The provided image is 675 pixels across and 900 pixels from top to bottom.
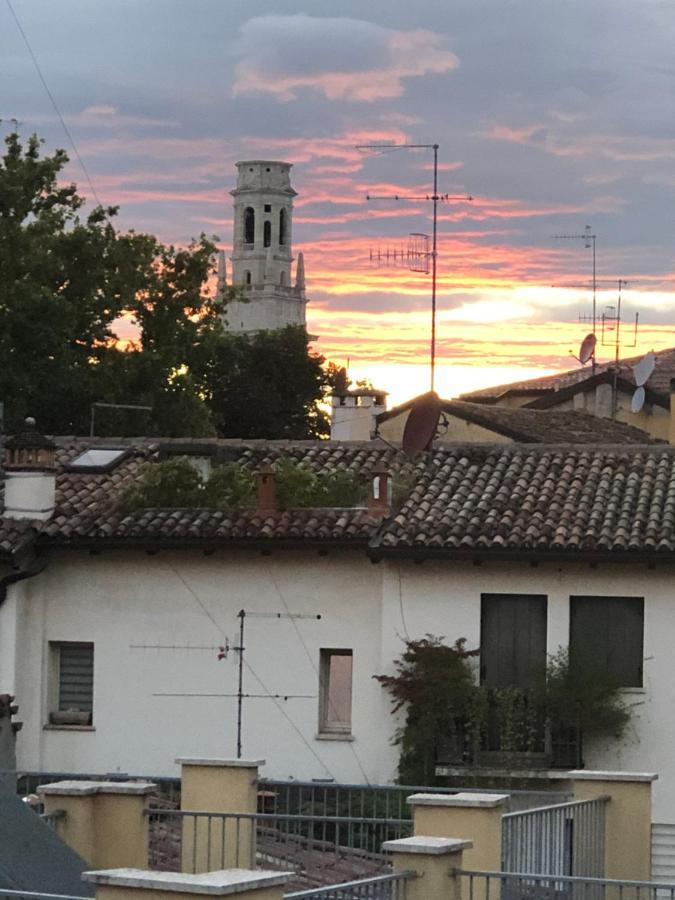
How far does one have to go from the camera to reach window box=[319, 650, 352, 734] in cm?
2866

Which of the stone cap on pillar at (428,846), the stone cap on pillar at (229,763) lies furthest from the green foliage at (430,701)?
the stone cap on pillar at (428,846)

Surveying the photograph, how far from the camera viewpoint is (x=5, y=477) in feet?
96.7

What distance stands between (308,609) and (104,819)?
42.1ft

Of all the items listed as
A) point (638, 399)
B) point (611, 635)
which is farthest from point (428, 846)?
Result: point (638, 399)

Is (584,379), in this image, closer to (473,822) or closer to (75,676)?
(75,676)

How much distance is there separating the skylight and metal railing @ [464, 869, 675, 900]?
1667 cm

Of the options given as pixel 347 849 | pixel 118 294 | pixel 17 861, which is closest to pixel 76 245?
pixel 118 294

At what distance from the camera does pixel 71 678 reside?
29.5m

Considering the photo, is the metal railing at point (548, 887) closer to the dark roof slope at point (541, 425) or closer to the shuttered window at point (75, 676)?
the shuttered window at point (75, 676)

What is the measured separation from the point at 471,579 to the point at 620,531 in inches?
89.2

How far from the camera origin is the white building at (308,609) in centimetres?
2756

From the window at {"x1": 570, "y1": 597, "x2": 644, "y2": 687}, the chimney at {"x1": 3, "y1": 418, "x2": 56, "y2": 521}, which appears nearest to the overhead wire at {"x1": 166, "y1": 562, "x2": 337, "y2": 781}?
the chimney at {"x1": 3, "y1": 418, "x2": 56, "y2": 521}

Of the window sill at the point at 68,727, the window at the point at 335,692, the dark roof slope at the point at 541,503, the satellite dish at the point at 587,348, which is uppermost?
the satellite dish at the point at 587,348

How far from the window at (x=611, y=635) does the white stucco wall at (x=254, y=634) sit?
18cm
